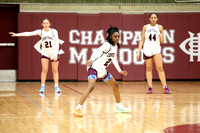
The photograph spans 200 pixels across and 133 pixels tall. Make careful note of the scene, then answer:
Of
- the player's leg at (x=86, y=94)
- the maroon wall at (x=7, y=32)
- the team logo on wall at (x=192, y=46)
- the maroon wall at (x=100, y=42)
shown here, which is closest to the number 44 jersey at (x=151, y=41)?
the player's leg at (x=86, y=94)

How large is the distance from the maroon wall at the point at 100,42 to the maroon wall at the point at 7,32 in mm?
553

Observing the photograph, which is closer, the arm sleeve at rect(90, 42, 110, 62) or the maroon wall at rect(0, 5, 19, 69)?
the arm sleeve at rect(90, 42, 110, 62)

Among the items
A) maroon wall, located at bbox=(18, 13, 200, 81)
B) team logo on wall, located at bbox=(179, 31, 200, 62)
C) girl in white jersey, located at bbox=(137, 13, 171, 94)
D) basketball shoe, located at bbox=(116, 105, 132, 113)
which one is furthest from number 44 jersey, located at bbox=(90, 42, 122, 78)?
team logo on wall, located at bbox=(179, 31, 200, 62)

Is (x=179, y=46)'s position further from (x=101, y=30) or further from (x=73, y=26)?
(x=73, y=26)

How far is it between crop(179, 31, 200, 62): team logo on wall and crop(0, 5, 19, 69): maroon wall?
19.3 ft

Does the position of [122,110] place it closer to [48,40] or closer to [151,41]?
[151,41]

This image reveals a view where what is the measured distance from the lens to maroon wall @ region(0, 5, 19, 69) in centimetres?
1423

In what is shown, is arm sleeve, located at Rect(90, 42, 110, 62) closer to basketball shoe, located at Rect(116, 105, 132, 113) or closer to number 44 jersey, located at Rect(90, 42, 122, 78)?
number 44 jersey, located at Rect(90, 42, 122, 78)

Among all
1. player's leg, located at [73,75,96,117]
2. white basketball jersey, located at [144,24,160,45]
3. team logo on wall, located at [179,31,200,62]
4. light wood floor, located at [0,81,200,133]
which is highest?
white basketball jersey, located at [144,24,160,45]

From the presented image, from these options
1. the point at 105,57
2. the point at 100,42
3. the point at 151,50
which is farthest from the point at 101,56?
the point at 100,42

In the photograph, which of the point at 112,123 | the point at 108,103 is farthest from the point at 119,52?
the point at 112,123

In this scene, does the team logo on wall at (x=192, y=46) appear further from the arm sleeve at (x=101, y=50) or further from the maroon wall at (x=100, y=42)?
the arm sleeve at (x=101, y=50)

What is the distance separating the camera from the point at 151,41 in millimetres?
9508

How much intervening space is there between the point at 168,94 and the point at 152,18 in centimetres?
180
